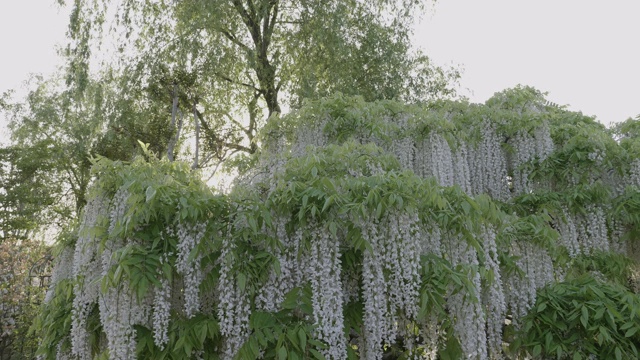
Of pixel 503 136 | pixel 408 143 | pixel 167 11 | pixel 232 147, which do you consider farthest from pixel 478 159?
pixel 232 147

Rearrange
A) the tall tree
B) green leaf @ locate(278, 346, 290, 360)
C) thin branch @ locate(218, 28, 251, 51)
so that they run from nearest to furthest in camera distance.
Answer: green leaf @ locate(278, 346, 290, 360), the tall tree, thin branch @ locate(218, 28, 251, 51)

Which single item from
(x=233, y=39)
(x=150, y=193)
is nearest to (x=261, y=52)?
(x=233, y=39)

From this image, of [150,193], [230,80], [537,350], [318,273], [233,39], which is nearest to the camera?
[150,193]

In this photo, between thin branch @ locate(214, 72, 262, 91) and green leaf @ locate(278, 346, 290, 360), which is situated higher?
thin branch @ locate(214, 72, 262, 91)

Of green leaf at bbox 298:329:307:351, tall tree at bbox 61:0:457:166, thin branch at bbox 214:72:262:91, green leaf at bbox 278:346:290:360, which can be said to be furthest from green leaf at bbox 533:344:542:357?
thin branch at bbox 214:72:262:91

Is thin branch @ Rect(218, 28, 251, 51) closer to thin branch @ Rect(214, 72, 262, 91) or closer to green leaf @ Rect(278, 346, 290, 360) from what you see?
thin branch @ Rect(214, 72, 262, 91)

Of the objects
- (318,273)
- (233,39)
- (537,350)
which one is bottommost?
(537,350)

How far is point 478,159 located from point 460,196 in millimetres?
2535

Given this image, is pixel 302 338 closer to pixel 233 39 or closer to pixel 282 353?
pixel 282 353

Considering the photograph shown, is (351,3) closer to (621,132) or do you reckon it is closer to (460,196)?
(621,132)

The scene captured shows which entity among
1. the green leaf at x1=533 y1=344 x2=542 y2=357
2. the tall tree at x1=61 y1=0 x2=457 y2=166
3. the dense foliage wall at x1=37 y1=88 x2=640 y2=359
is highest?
the tall tree at x1=61 y1=0 x2=457 y2=166

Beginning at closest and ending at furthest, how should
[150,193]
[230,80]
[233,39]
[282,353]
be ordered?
[282,353]
[150,193]
[233,39]
[230,80]

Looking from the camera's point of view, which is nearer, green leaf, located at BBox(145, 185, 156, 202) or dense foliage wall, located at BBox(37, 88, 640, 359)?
green leaf, located at BBox(145, 185, 156, 202)

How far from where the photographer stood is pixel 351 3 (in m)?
12.0
